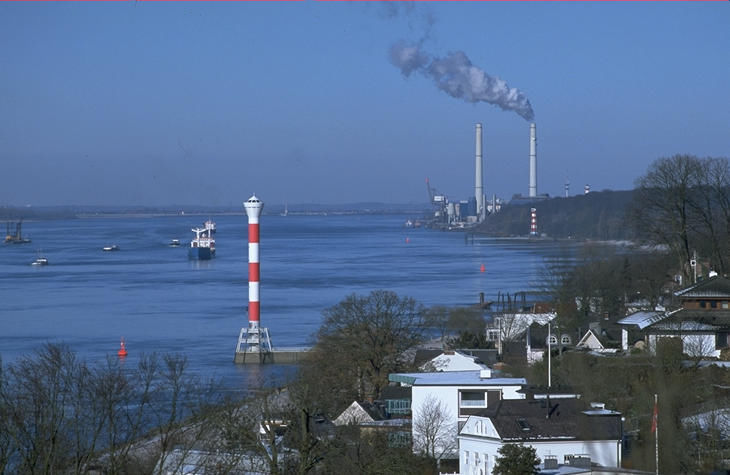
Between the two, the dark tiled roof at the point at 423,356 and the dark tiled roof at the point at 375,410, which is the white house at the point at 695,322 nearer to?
the dark tiled roof at the point at 423,356

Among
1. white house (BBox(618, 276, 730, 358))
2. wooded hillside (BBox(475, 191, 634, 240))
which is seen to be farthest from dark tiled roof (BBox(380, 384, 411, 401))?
wooded hillside (BBox(475, 191, 634, 240))

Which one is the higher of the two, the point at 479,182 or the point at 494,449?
the point at 479,182

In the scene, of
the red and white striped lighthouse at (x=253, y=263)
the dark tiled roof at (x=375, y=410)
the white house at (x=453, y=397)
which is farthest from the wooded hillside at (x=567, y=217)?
the white house at (x=453, y=397)

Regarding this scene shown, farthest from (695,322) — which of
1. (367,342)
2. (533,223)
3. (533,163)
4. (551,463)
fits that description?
(533,163)

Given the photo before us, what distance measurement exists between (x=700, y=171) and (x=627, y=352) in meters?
4.33

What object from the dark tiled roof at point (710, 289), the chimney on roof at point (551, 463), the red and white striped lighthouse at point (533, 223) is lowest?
the chimney on roof at point (551, 463)

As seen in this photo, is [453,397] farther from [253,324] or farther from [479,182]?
[479,182]

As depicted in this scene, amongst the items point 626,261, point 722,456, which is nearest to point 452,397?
point 722,456

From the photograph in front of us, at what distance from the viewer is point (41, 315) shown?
16.2 m

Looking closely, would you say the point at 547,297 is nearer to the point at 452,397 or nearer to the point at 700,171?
the point at 700,171

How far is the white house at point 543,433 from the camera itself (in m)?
5.23

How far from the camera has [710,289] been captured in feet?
30.5

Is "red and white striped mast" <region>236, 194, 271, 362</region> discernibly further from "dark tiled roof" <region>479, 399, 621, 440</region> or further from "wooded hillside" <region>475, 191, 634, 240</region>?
"wooded hillside" <region>475, 191, 634, 240</region>

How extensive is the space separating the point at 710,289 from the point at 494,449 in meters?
4.56
